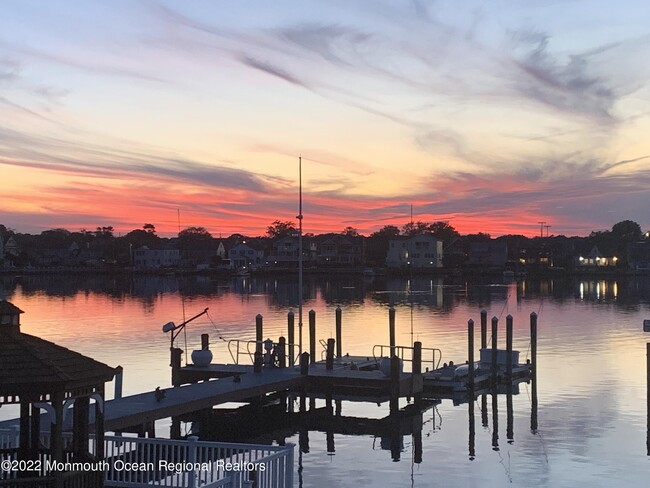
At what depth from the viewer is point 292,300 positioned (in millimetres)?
122938

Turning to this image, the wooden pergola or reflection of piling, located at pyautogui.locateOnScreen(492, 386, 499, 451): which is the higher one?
the wooden pergola

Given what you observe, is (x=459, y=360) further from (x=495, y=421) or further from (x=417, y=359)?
(x=495, y=421)

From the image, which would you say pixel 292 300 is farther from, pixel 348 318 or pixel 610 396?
pixel 610 396

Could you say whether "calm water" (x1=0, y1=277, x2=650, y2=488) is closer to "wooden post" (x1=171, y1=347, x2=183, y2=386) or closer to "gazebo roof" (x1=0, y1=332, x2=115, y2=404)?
"wooden post" (x1=171, y1=347, x2=183, y2=386)

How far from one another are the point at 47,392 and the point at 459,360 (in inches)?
1660

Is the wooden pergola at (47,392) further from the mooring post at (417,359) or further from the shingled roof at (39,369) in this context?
the mooring post at (417,359)

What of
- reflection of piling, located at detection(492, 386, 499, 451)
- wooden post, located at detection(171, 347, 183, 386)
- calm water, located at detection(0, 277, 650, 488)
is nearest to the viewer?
calm water, located at detection(0, 277, 650, 488)

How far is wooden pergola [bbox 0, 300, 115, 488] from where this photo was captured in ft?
42.9

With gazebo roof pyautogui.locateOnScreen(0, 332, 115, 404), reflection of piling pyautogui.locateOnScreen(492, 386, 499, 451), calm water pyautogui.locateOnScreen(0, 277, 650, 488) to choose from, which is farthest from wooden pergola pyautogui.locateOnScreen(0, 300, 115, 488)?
reflection of piling pyautogui.locateOnScreen(492, 386, 499, 451)

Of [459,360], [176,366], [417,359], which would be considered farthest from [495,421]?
[459,360]

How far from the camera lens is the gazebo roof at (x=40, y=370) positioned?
1300 centimetres

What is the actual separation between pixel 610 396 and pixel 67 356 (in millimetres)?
31902

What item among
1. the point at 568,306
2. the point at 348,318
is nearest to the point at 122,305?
the point at 348,318

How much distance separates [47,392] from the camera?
42.9 feet
